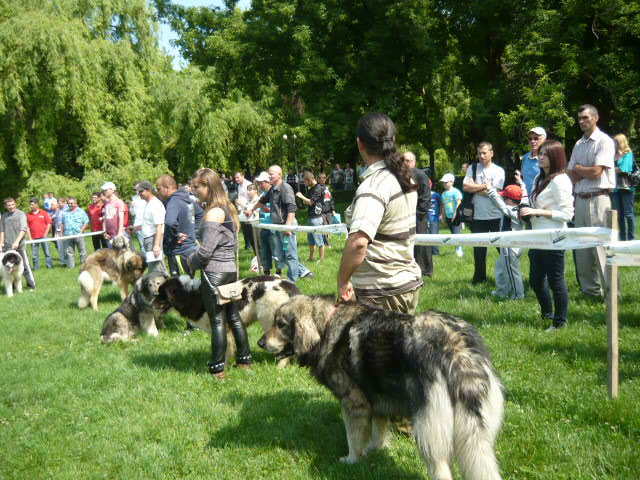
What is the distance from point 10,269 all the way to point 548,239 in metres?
12.5

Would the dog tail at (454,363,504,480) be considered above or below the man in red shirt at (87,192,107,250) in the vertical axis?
below

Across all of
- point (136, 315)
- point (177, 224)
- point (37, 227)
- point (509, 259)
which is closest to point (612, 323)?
point (509, 259)

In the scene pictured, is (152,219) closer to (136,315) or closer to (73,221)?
(136,315)

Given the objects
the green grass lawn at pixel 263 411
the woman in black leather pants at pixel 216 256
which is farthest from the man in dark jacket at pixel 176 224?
the woman in black leather pants at pixel 216 256

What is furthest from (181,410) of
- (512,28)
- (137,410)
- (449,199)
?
(512,28)

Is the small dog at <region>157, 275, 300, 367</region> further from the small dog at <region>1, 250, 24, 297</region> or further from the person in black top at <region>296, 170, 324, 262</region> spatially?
the small dog at <region>1, 250, 24, 297</region>

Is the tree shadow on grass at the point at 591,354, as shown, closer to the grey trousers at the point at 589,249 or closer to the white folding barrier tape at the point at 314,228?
the grey trousers at the point at 589,249

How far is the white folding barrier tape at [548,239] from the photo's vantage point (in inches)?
180

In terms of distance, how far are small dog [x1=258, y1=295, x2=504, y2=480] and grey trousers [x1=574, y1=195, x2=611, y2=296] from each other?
3.87m

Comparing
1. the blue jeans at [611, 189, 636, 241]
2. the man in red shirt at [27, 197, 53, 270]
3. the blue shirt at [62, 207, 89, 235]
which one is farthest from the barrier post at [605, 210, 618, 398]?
the man in red shirt at [27, 197, 53, 270]

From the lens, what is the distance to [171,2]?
114ft

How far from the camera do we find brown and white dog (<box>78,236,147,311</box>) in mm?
10258

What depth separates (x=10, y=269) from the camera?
42.9 ft

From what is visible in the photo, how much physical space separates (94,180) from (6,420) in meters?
19.4
